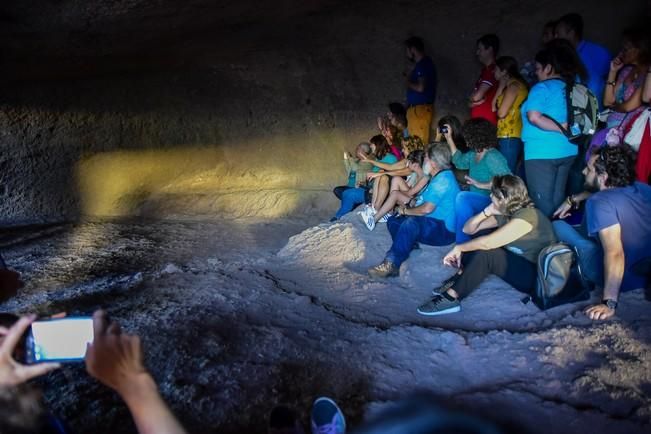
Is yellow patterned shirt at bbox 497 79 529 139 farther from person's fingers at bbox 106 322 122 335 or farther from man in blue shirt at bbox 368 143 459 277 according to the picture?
person's fingers at bbox 106 322 122 335

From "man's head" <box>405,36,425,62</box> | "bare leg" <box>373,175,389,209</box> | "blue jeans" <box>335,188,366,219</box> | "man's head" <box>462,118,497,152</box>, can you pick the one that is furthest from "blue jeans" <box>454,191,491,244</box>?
"man's head" <box>405,36,425,62</box>

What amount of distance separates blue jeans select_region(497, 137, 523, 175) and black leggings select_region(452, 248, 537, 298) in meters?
1.22

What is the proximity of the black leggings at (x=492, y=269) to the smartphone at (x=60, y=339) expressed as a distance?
226 cm

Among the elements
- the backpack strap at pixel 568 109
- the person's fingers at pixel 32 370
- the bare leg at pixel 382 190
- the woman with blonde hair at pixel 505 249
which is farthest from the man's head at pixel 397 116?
the person's fingers at pixel 32 370

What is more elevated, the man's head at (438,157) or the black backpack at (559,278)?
the man's head at (438,157)

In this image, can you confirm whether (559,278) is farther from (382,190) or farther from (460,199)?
(382,190)

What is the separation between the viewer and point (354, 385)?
7.52ft

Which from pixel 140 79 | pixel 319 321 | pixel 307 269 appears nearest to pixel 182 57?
pixel 140 79

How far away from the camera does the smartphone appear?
4.36 ft

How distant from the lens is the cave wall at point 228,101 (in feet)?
17.7

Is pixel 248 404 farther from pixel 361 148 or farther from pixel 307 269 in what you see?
pixel 361 148

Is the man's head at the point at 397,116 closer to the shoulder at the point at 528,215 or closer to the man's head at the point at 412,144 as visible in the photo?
the man's head at the point at 412,144

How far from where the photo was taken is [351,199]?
5371mm

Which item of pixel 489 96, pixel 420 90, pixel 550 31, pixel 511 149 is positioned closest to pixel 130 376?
pixel 511 149
